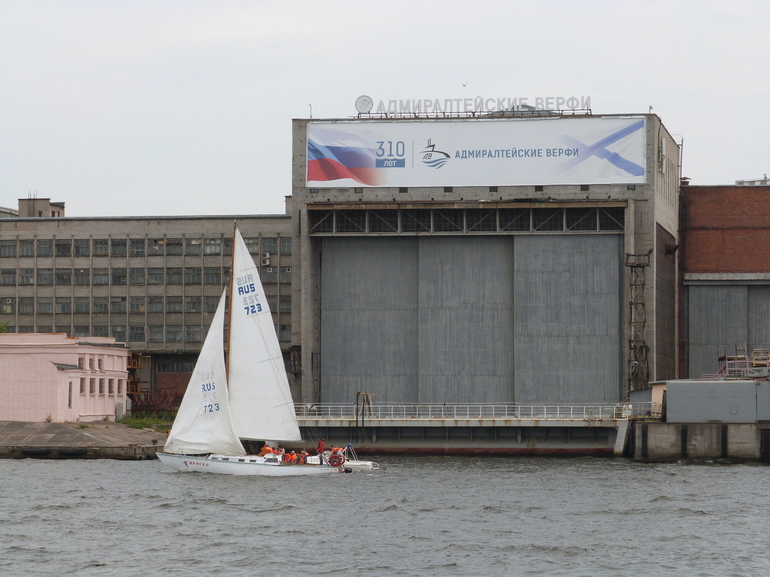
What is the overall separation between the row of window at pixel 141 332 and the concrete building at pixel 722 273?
3866cm

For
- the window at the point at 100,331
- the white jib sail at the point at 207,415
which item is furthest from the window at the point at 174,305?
the white jib sail at the point at 207,415

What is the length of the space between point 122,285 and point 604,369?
4782cm

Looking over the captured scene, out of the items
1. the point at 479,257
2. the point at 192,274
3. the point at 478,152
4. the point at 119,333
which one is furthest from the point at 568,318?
the point at 119,333

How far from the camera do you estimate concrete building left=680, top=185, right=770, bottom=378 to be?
126 meters

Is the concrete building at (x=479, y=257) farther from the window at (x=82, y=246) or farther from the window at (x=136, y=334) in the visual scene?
the window at (x=82, y=246)

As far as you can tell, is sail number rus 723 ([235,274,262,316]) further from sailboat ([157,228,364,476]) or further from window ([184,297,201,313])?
window ([184,297,201,313])

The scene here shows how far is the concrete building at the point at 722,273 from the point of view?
12612cm

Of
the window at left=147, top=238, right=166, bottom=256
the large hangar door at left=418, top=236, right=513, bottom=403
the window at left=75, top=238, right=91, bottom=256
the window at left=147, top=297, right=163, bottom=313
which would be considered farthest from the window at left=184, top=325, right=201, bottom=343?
the large hangar door at left=418, top=236, right=513, bottom=403

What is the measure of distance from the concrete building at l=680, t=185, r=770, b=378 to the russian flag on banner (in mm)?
35131

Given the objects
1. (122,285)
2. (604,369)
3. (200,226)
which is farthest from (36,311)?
(604,369)

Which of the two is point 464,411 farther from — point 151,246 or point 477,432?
point 151,246

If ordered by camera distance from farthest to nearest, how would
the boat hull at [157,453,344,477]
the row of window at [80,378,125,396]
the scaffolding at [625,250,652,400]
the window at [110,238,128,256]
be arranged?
the window at [110,238,128,256]
the row of window at [80,378,125,396]
the scaffolding at [625,250,652,400]
the boat hull at [157,453,344,477]

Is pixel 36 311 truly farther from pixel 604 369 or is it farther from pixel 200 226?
pixel 604 369

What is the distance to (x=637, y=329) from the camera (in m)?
107
